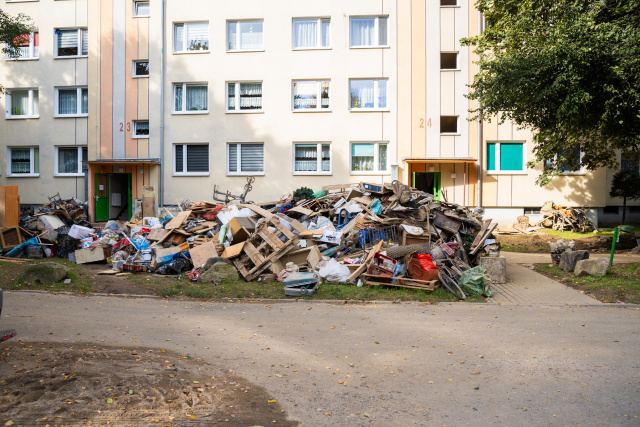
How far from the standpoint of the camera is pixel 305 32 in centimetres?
2586

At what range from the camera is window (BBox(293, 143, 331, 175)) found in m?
25.6

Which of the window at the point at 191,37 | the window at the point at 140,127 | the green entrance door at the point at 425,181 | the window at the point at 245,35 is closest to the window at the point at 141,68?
the window at the point at 191,37

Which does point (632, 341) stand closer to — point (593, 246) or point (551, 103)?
point (551, 103)

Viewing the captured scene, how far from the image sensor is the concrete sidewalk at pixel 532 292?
418 inches

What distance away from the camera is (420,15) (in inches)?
983

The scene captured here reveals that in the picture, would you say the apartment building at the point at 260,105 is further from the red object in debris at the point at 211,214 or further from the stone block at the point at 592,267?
the stone block at the point at 592,267

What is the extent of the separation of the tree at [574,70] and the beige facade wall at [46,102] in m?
21.0

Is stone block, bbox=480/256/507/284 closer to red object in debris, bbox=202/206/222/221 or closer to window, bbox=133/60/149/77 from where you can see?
red object in debris, bbox=202/206/222/221

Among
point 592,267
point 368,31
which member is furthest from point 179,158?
point 592,267

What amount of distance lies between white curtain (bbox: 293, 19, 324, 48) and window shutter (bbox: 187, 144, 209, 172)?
23.0 ft

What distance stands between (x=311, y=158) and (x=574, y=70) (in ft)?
48.2

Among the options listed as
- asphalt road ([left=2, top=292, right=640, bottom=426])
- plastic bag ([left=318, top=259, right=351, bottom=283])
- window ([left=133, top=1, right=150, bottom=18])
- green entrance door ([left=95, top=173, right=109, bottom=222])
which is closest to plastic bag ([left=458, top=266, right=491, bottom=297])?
asphalt road ([left=2, top=292, right=640, bottom=426])

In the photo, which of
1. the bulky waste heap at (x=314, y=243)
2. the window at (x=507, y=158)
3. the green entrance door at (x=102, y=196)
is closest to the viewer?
the bulky waste heap at (x=314, y=243)

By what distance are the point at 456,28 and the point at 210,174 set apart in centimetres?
1389
